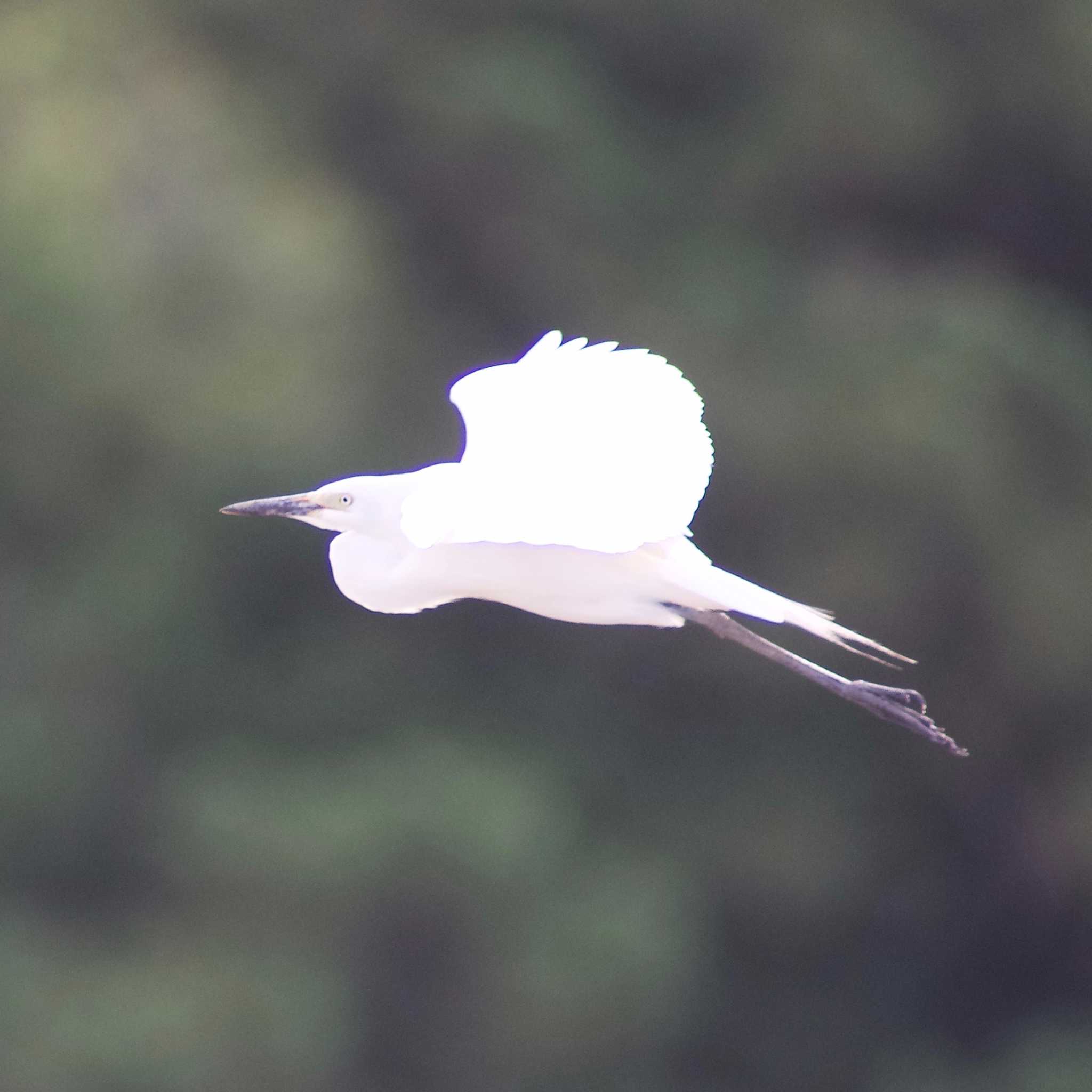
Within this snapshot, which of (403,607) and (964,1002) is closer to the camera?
(403,607)

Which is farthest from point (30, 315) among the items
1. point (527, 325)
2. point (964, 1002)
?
point (964, 1002)

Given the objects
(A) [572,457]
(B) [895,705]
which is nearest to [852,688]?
(B) [895,705]

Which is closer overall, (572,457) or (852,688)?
(572,457)

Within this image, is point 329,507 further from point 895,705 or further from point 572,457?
point 895,705

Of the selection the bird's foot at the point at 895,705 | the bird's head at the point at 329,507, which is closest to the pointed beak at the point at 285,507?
the bird's head at the point at 329,507

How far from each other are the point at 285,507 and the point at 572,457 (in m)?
0.35

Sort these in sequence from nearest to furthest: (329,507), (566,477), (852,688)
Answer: (566,477), (329,507), (852,688)

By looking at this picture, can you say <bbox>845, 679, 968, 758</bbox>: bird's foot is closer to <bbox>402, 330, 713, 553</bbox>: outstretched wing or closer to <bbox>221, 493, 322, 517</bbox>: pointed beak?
<bbox>402, 330, 713, 553</bbox>: outstretched wing

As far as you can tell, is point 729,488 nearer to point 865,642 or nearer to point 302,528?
point 302,528

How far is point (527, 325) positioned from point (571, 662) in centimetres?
77

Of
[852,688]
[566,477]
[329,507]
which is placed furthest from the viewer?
[852,688]

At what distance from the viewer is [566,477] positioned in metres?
1.74

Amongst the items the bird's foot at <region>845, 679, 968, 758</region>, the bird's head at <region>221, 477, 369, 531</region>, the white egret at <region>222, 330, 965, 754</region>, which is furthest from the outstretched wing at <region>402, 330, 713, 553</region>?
the bird's foot at <region>845, 679, 968, 758</region>

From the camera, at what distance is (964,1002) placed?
17.7 feet
